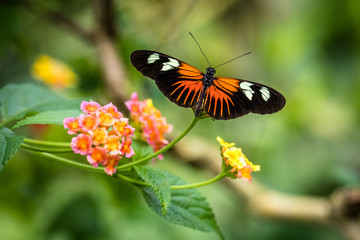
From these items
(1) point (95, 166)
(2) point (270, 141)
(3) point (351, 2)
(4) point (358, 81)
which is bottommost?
(1) point (95, 166)

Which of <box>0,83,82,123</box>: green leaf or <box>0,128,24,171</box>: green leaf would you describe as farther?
<box>0,83,82,123</box>: green leaf

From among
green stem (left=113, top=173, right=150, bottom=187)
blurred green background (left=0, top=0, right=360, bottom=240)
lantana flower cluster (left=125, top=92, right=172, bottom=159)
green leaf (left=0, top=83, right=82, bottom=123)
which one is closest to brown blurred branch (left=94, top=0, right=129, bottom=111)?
blurred green background (left=0, top=0, right=360, bottom=240)

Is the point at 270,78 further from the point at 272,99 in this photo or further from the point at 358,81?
the point at 272,99

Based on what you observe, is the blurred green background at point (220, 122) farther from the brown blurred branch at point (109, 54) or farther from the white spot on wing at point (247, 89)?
the white spot on wing at point (247, 89)

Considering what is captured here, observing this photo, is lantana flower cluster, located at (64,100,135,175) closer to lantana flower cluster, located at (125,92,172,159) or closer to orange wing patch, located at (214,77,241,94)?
lantana flower cluster, located at (125,92,172,159)

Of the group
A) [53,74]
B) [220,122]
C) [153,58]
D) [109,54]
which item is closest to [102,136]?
[153,58]

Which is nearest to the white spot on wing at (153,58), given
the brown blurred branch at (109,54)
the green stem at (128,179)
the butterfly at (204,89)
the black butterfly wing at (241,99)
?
the butterfly at (204,89)

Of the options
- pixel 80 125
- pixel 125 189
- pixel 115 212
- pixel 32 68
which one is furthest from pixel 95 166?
pixel 32 68
